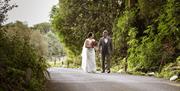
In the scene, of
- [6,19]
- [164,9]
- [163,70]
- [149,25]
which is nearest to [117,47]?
[149,25]

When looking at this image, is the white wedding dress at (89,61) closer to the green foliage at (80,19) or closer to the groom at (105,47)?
the groom at (105,47)

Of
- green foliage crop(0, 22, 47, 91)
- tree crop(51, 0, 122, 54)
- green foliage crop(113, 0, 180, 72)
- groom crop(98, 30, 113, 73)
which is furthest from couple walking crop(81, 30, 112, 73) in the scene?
green foliage crop(0, 22, 47, 91)

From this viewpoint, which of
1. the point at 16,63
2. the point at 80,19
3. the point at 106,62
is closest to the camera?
the point at 16,63

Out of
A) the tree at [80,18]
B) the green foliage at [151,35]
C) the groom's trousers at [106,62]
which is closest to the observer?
the green foliage at [151,35]

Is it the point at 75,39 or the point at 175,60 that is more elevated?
the point at 75,39

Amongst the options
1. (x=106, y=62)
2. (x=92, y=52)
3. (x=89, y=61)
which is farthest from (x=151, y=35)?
(x=89, y=61)

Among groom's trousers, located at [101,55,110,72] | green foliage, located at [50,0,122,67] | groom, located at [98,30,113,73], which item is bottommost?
groom's trousers, located at [101,55,110,72]

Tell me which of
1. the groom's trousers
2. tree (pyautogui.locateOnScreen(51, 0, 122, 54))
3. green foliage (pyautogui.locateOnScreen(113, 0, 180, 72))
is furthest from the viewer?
tree (pyautogui.locateOnScreen(51, 0, 122, 54))

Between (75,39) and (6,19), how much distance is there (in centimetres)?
2663

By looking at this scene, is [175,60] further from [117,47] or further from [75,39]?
[75,39]

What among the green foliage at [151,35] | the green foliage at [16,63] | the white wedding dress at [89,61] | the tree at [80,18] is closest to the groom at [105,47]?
the white wedding dress at [89,61]

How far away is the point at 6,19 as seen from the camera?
41.4 ft

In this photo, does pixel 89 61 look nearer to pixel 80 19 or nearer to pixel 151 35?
pixel 151 35

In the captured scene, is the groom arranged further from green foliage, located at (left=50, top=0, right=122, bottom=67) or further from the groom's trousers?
green foliage, located at (left=50, top=0, right=122, bottom=67)
